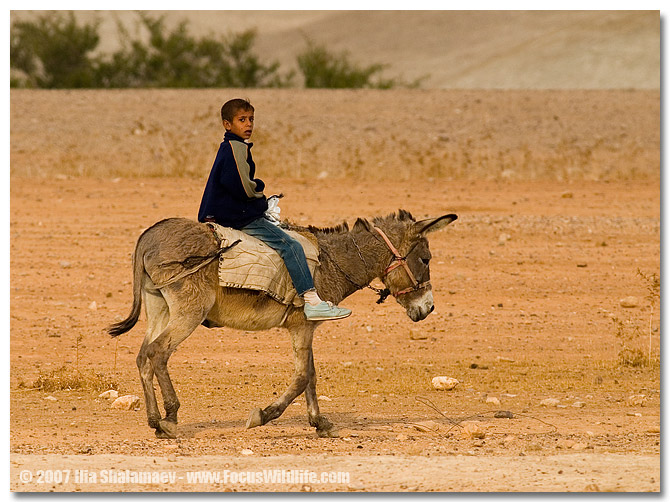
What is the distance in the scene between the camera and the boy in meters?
8.98

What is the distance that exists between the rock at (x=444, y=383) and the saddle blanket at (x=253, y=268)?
3.12 m

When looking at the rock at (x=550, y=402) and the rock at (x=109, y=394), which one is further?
the rock at (x=109, y=394)

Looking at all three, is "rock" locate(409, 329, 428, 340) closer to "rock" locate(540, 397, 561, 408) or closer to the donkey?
"rock" locate(540, 397, 561, 408)

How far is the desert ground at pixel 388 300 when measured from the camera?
344 inches

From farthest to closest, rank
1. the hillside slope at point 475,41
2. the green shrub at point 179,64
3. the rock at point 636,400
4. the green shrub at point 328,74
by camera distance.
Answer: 1. the hillside slope at point 475,41
2. the green shrub at point 328,74
3. the green shrub at point 179,64
4. the rock at point 636,400

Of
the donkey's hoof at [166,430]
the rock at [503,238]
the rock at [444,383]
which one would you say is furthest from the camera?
the rock at [503,238]

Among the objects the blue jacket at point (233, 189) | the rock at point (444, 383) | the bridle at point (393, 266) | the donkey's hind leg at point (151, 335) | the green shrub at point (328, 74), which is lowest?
the rock at point (444, 383)

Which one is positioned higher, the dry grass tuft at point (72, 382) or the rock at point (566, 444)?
the dry grass tuft at point (72, 382)

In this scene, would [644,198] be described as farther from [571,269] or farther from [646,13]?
[646,13]

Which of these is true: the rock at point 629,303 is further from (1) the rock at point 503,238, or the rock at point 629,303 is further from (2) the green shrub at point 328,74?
(2) the green shrub at point 328,74

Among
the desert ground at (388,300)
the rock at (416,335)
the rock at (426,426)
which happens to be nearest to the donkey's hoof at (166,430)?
the desert ground at (388,300)

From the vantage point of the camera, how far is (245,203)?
9.19m

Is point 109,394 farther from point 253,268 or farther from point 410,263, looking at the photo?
point 410,263

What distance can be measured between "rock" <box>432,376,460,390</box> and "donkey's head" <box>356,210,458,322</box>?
242 cm
